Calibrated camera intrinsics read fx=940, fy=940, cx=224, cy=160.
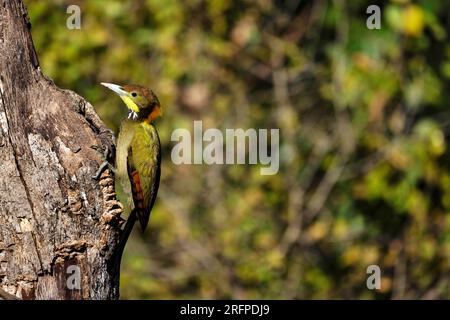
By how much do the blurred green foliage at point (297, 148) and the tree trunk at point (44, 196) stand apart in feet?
16.8

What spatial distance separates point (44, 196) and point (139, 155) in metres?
1.06

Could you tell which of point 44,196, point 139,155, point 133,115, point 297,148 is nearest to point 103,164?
point 44,196

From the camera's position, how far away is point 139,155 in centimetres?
536

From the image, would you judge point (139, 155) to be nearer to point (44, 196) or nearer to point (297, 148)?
point (44, 196)

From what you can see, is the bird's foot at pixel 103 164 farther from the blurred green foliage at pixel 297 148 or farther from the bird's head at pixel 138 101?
the blurred green foliage at pixel 297 148

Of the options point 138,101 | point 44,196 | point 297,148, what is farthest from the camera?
point 297,148

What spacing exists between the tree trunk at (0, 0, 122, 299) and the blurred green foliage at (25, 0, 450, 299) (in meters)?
5.13

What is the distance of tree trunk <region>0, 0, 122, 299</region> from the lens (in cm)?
437

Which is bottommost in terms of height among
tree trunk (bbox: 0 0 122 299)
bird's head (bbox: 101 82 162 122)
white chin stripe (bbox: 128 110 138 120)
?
tree trunk (bbox: 0 0 122 299)

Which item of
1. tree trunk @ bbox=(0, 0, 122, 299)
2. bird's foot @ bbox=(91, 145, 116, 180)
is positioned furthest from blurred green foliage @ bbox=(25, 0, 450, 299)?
tree trunk @ bbox=(0, 0, 122, 299)

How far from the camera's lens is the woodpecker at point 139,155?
5277mm

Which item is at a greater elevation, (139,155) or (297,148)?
(297,148)

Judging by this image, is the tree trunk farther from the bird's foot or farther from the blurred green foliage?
the blurred green foliage

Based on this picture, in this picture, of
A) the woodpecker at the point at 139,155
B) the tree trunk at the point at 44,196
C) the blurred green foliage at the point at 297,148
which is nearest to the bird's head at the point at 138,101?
the woodpecker at the point at 139,155
